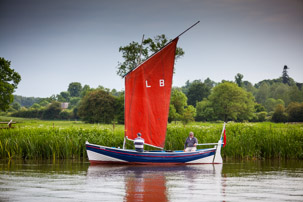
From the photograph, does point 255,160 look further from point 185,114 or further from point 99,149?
point 185,114

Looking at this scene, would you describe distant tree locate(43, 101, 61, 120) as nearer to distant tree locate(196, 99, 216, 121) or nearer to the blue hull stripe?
distant tree locate(196, 99, 216, 121)

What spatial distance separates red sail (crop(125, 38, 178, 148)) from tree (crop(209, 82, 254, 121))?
9340 centimetres

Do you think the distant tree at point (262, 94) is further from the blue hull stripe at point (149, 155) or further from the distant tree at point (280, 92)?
the blue hull stripe at point (149, 155)

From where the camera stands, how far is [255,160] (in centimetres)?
2950

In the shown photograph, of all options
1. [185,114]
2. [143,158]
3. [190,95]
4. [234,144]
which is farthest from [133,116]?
[190,95]

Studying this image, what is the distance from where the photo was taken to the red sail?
26438 millimetres

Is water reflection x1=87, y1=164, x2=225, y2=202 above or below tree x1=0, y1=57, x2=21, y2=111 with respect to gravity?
below

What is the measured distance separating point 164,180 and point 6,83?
65936 millimetres

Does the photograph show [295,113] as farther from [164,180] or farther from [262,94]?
[164,180]

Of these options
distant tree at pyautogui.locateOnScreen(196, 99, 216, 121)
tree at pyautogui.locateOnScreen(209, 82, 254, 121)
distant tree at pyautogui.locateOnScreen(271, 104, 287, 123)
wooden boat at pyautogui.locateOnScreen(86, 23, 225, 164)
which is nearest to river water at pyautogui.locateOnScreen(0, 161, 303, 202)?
wooden boat at pyautogui.locateOnScreen(86, 23, 225, 164)

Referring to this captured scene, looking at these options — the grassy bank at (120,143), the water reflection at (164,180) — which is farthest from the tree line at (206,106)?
the water reflection at (164,180)

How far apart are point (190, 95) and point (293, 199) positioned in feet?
427

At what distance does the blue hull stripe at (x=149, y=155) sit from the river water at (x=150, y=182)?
0.59 m

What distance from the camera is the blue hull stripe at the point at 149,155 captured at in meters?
26.2
